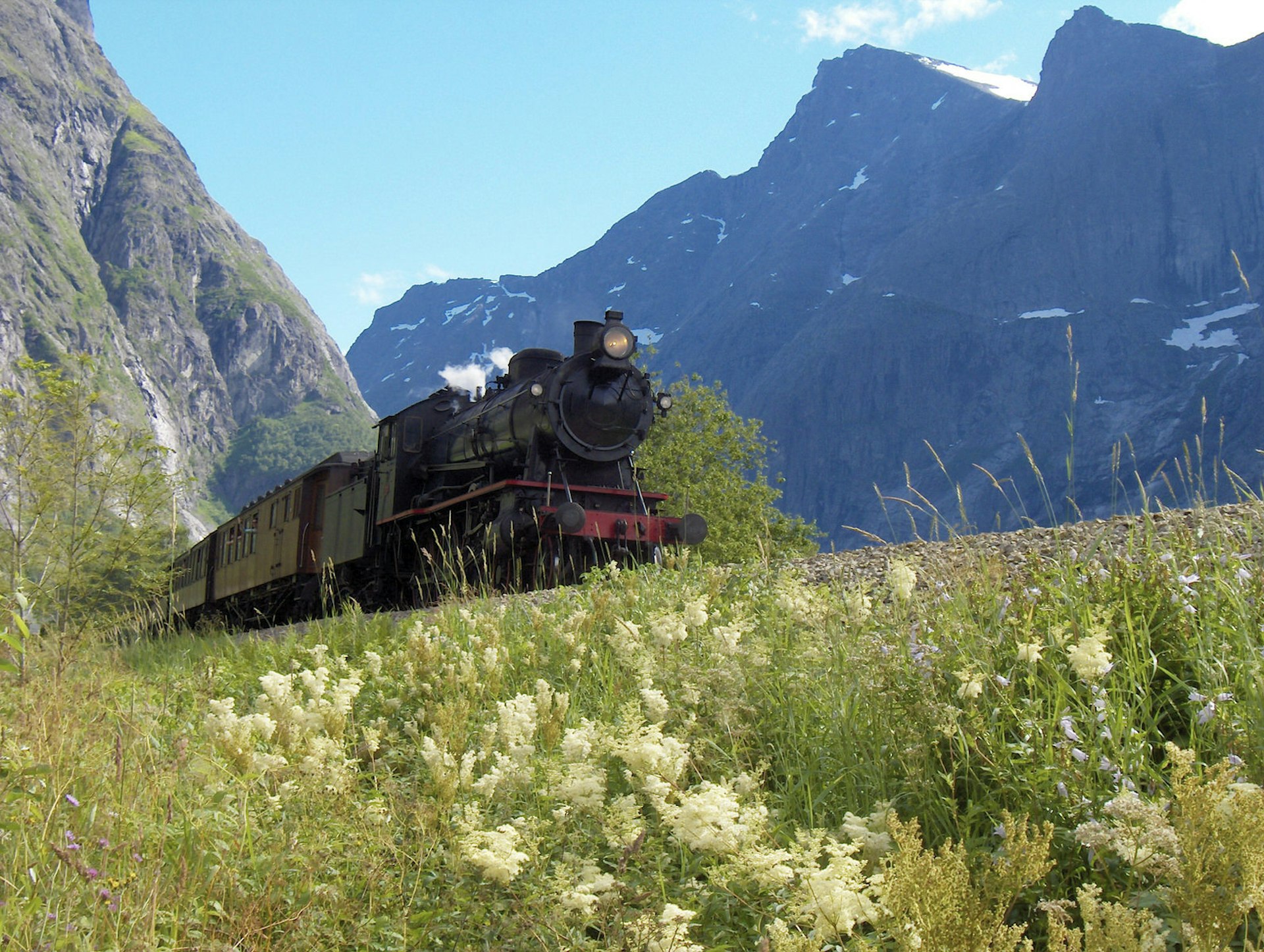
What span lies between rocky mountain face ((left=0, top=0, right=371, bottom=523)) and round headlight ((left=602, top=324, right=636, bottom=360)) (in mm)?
154600

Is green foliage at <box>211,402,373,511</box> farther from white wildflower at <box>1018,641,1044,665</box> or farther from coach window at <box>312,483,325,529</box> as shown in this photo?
white wildflower at <box>1018,641,1044,665</box>

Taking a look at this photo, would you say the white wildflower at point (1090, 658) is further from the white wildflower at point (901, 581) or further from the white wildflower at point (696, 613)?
the white wildflower at point (696, 613)

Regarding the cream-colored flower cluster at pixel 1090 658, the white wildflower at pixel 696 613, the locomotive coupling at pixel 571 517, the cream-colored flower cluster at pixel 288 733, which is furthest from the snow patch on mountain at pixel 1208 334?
the cream-colored flower cluster at pixel 288 733

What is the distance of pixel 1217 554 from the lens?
4.37 m

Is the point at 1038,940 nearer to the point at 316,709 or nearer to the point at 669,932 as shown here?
the point at 669,932

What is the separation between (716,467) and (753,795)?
2942cm

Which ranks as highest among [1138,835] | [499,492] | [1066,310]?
[1066,310]

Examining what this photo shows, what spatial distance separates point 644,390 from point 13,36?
712 ft

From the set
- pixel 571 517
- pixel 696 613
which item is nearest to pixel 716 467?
pixel 571 517

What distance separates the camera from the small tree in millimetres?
12359

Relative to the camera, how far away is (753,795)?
10.6ft

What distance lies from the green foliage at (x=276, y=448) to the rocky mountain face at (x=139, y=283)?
30cm

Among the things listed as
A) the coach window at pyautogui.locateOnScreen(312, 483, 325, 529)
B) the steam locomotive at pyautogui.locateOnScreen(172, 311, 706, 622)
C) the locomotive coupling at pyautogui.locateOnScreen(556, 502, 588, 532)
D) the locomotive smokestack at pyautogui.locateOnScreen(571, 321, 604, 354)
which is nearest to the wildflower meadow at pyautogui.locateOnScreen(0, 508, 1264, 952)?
the steam locomotive at pyautogui.locateOnScreen(172, 311, 706, 622)

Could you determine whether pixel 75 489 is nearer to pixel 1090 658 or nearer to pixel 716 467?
pixel 1090 658
